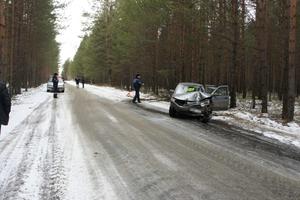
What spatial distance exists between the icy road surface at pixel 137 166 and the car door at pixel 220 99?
10.7 meters

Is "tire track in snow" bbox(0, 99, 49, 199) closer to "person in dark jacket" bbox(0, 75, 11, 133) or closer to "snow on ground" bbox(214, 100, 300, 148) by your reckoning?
"person in dark jacket" bbox(0, 75, 11, 133)

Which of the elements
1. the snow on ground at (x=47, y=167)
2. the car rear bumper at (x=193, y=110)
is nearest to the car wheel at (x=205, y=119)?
the car rear bumper at (x=193, y=110)

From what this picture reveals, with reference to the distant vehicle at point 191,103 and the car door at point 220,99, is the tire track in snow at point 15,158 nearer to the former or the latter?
the distant vehicle at point 191,103

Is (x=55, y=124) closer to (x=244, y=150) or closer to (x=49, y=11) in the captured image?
(x=244, y=150)

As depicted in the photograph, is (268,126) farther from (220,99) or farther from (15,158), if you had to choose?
(15,158)

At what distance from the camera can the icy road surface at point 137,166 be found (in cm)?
690

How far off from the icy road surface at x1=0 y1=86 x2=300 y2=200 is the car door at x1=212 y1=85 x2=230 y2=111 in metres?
10.7

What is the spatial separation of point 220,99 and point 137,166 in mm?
16832

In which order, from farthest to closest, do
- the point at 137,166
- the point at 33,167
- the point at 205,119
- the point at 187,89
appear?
the point at 187,89 → the point at 205,119 → the point at 137,166 → the point at 33,167

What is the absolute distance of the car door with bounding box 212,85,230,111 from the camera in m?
25.0

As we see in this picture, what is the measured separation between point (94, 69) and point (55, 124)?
67615mm

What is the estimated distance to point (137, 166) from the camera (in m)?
8.83

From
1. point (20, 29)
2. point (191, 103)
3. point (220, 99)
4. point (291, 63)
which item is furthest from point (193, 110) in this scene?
point (20, 29)

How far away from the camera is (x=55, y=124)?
1547 centimetres
